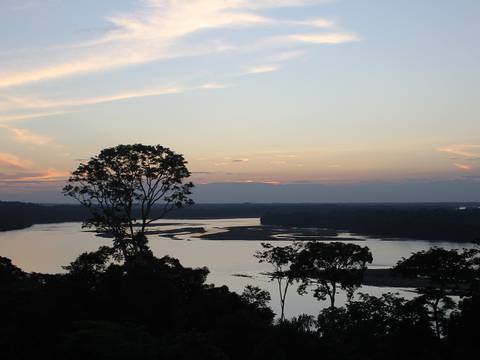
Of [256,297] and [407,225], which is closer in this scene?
[256,297]

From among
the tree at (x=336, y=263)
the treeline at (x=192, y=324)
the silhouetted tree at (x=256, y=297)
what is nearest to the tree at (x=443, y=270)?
the treeline at (x=192, y=324)

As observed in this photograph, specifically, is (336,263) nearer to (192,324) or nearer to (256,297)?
(256,297)

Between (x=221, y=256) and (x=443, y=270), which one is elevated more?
(x=443, y=270)

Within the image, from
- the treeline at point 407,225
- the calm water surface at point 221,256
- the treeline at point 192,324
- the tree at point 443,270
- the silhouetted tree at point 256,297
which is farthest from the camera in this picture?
the treeline at point 407,225

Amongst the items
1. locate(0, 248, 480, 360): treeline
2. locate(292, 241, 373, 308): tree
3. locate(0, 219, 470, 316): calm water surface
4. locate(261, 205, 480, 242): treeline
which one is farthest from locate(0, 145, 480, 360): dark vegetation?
locate(261, 205, 480, 242): treeline

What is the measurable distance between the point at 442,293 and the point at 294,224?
4937 inches

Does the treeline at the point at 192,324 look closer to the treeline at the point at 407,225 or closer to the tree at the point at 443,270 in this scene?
the tree at the point at 443,270

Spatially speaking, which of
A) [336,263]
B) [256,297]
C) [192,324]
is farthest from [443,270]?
[192,324]

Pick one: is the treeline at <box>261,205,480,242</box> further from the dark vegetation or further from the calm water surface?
the dark vegetation

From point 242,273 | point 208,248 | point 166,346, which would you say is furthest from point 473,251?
point 208,248

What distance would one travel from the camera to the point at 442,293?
2283 centimetres

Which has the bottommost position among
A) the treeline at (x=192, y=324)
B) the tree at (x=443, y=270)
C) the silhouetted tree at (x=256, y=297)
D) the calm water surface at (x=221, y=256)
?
the calm water surface at (x=221, y=256)

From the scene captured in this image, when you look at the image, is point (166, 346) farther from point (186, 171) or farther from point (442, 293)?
point (186, 171)

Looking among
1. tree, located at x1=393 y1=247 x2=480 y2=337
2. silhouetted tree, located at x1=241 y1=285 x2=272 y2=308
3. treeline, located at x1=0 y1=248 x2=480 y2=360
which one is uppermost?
tree, located at x1=393 y1=247 x2=480 y2=337
